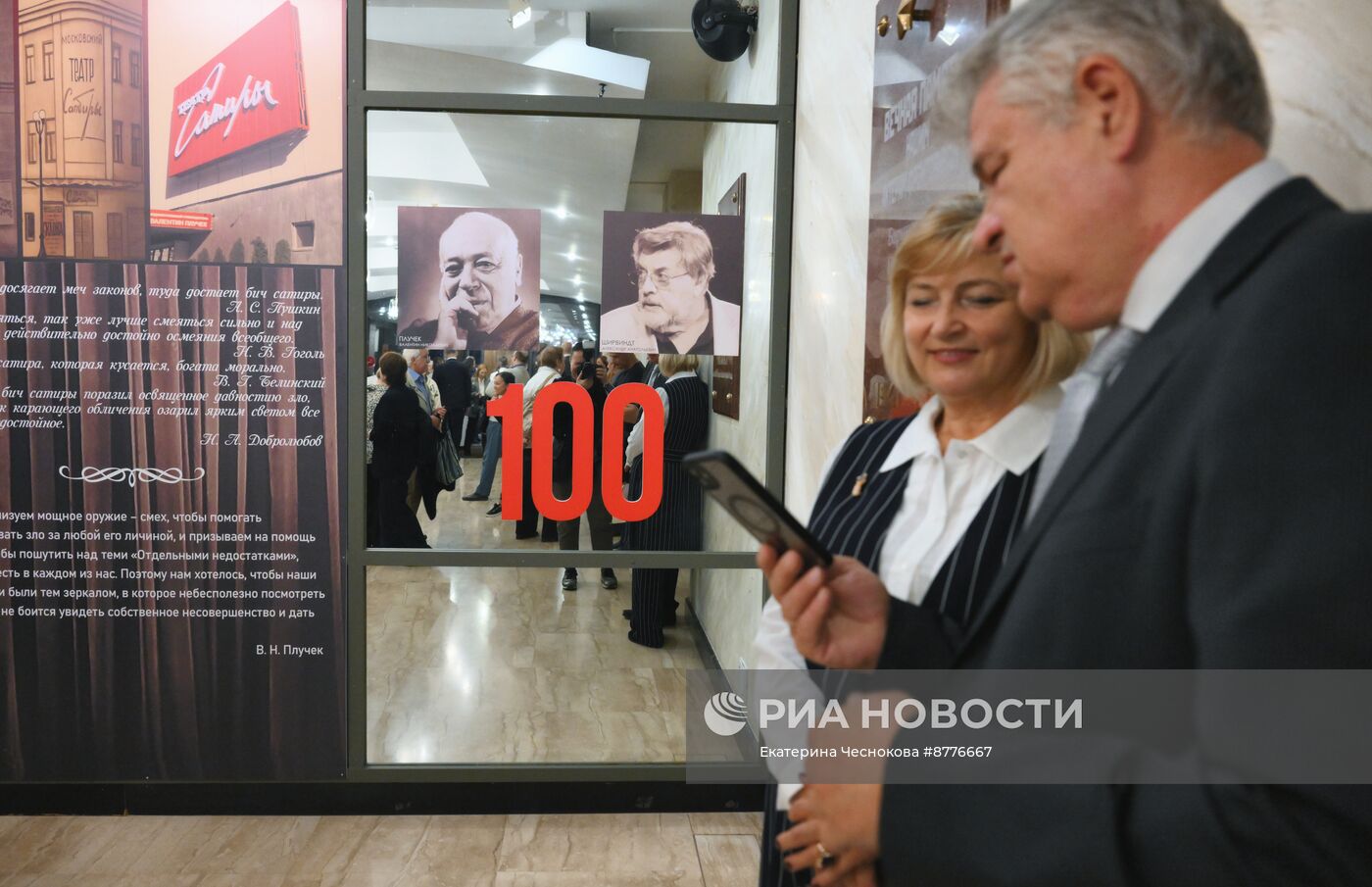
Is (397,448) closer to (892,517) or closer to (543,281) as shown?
(543,281)

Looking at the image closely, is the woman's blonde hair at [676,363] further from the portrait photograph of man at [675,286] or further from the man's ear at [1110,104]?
the man's ear at [1110,104]

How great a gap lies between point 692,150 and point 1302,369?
282cm

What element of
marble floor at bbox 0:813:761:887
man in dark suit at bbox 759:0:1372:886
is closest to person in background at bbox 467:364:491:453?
marble floor at bbox 0:813:761:887

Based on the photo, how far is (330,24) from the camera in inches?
119

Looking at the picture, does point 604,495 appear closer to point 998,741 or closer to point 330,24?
point 330,24

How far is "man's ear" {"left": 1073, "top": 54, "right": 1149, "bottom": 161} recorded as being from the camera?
2.11 ft

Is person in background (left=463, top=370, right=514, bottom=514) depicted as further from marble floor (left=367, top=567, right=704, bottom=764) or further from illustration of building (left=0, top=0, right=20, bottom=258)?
illustration of building (left=0, top=0, right=20, bottom=258)

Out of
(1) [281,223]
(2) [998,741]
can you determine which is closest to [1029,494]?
(2) [998,741]

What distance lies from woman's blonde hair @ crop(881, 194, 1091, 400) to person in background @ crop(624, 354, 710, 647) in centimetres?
222

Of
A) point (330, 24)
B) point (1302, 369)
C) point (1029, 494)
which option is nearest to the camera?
point (1302, 369)

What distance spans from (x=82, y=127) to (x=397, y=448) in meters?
1.37

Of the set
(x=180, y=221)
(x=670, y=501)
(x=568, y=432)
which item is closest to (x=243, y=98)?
(x=180, y=221)

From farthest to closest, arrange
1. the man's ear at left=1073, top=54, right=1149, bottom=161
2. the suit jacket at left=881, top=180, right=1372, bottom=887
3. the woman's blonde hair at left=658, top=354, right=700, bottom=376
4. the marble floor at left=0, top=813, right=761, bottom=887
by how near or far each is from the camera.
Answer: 1. the woman's blonde hair at left=658, top=354, right=700, bottom=376
2. the marble floor at left=0, top=813, right=761, bottom=887
3. the man's ear at left=1073, top=54, right=1149, bottom=161
4. the suit jacket at left=881, top=180, right=1372, bottom=887

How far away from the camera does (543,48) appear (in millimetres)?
3088
